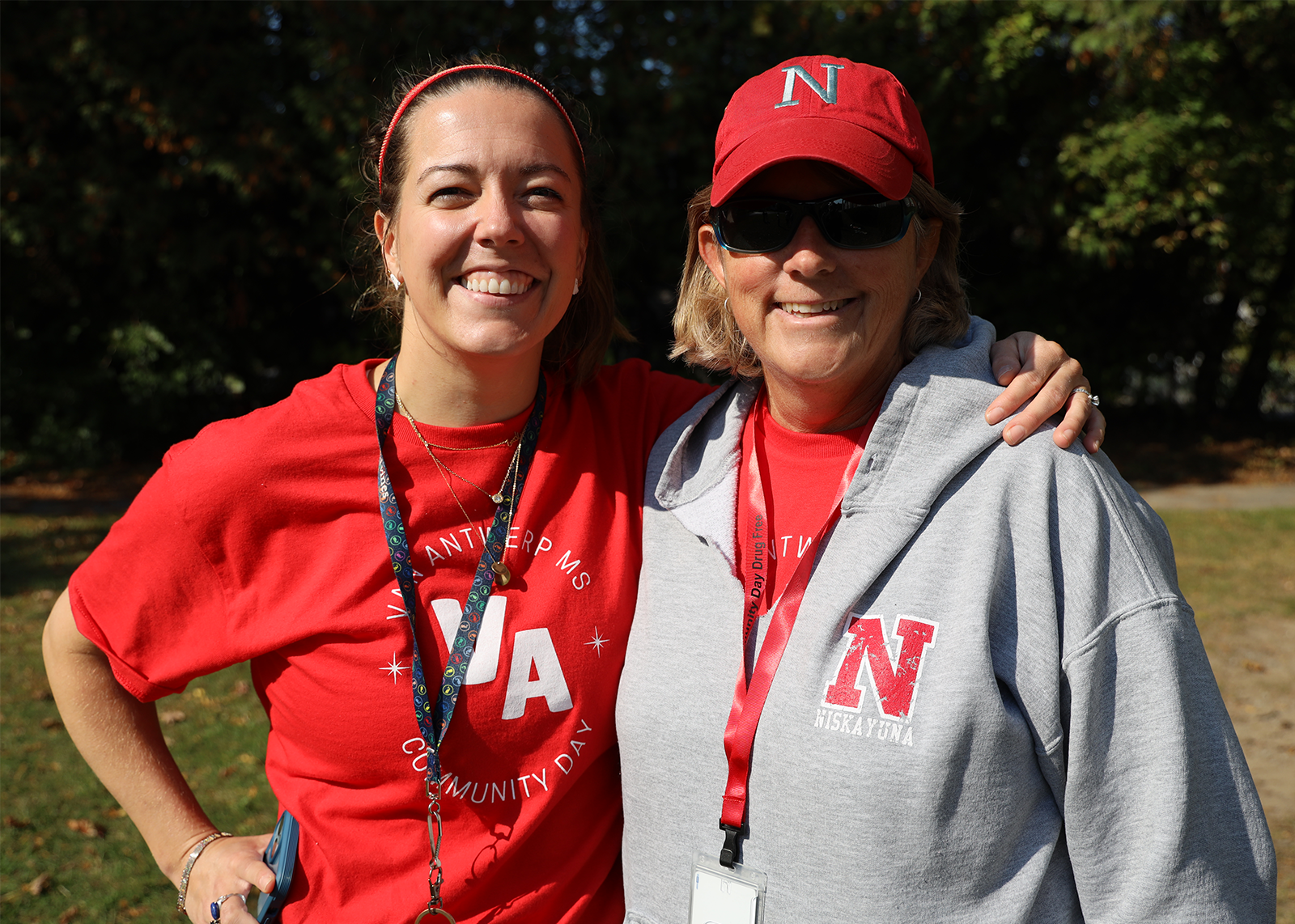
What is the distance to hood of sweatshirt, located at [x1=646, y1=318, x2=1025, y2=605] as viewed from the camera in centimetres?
186

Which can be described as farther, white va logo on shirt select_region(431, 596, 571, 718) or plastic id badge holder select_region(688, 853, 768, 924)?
white va logo on shirt select_region(431, 596, 571, 718)

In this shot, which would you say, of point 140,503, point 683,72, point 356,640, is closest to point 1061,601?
point 356,640

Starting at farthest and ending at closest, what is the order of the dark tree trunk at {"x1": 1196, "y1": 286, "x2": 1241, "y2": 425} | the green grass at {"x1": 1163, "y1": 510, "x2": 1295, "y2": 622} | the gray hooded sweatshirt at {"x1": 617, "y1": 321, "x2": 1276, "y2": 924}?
the dark tree trunk at {"x1": 1196, "y1": 286, "x2": 1241, "y2": 425}
the green grass at {"x1": 1163, "y1": 510, "x2": 1295, "y2": 622}
the gray hooded sweatshirt at {"x1": 617, "y1": 321, "x2": 1276, "y2": 924}

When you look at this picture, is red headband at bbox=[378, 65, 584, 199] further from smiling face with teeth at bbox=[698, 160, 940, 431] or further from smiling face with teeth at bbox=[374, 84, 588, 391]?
smiling face with teeth at bbox=[698, 160, 940, 431]

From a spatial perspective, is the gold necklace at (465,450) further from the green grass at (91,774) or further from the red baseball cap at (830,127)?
the green grass at (91,774)

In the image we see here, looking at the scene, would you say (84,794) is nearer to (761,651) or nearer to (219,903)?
(219,903)

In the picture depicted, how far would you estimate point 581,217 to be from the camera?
2426 mm

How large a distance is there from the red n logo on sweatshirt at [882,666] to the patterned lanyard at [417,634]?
754 mm

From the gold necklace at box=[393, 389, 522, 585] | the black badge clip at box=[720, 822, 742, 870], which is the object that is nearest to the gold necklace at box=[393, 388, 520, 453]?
the gold necklace at box=[393, 389, 522, 585]

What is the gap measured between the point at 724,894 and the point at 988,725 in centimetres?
60

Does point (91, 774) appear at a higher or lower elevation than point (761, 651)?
lower

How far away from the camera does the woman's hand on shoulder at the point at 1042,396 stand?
1871 millimetres

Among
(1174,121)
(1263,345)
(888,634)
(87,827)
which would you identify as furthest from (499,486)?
(1263,345)

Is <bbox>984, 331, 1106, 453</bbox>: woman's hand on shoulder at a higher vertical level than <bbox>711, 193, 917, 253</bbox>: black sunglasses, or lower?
lower
